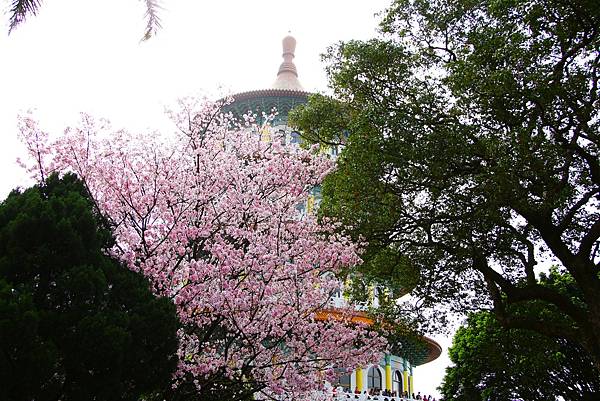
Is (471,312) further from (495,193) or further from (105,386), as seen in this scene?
(105,386)

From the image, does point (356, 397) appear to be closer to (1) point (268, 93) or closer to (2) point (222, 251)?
(2) point (222, 251)

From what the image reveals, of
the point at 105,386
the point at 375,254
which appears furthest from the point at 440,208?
the point at 105,386

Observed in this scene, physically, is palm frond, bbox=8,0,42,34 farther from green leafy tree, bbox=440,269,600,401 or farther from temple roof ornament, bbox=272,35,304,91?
temple roof ornament, bbox=272,35,304,91

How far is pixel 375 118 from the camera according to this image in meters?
10.4

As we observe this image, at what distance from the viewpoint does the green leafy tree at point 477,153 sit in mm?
9570

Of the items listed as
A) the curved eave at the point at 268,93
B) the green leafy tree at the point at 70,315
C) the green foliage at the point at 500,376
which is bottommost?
the green leafy tree at the point at 70,315

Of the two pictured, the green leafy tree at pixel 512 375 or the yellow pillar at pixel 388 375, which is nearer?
the green leafy tree at pixel 512 375

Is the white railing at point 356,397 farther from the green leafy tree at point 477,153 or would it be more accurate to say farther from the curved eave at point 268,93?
the curved eave at point 268,93

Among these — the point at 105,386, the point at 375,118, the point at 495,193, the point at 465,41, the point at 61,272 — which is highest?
the point at 465,41

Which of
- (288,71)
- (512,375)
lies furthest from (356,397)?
(288,71)

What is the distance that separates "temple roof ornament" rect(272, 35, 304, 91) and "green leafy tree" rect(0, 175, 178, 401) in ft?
69.8

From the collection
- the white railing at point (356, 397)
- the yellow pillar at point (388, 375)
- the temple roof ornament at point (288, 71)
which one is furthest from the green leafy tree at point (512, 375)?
the temple roof ornament at point (288, 71)

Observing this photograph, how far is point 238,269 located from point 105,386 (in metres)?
3.15

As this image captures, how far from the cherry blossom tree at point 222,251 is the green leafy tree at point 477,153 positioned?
1.57 m
